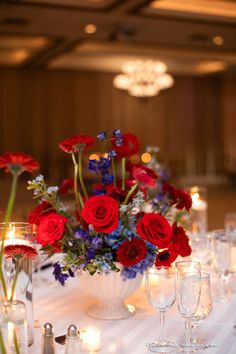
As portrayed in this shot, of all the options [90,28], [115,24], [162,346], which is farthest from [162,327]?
[90,28]

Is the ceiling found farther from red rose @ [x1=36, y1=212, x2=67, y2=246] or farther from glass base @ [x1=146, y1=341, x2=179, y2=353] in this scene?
glass base @ [x1=146, y1=341, x2=179, y2=353]

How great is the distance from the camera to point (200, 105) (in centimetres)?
1415

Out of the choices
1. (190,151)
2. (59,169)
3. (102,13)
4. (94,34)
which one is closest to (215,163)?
(190,151)

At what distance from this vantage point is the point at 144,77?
9.92 m

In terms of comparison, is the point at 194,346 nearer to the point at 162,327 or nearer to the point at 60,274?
the point at 162,327

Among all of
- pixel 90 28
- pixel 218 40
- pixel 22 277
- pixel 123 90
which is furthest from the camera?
pixel 123 90

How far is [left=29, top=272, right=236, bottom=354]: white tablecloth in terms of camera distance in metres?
1.43

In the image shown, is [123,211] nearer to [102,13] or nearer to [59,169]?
[102,13]

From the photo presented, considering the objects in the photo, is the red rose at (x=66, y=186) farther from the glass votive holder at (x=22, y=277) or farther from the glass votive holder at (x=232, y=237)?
the glass votive holder at (x=232, y=237)

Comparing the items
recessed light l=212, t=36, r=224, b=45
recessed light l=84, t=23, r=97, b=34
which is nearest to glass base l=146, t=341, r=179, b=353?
recessed light l=84, t=23, r=97, b=34

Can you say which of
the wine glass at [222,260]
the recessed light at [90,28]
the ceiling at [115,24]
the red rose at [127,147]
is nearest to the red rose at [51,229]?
the red rose at [127,147]

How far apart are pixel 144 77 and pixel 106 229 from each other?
8.69 metres

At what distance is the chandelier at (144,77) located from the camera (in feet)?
32.3

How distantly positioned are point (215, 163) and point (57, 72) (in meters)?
5.06
